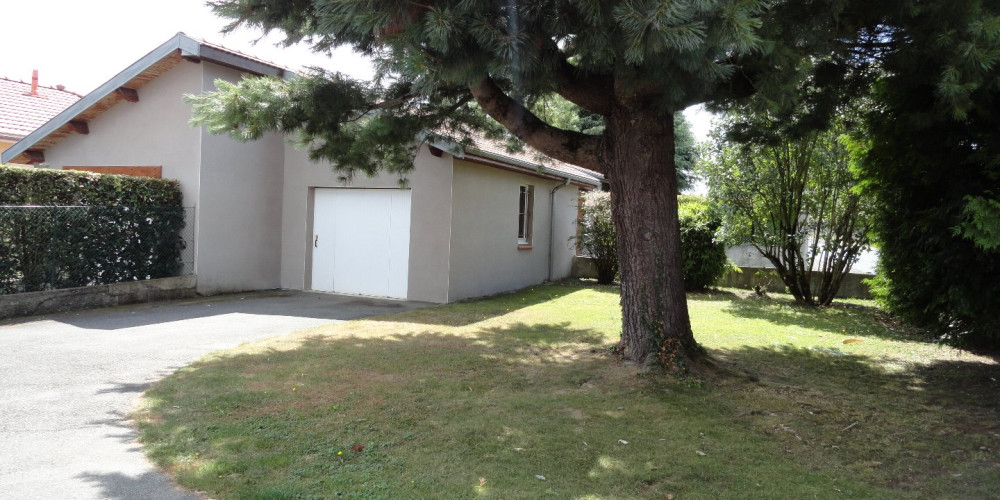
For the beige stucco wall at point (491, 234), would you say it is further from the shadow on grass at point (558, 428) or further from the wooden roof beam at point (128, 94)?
the wooden roof beam at point (128, 94)

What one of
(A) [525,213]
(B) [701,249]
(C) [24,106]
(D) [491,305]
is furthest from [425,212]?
(C) [24,106]

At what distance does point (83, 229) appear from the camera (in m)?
10.3

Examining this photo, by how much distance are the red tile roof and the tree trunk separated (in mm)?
15106

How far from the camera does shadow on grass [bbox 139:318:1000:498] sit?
4.21 metres

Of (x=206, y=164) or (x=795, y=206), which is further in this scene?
(x=795, y=206)

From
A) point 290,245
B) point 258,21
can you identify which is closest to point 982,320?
point 258,21

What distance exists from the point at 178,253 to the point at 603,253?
9967 millimetres

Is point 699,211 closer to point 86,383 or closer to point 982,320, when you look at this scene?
point 982,320

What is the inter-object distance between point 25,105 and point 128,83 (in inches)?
274

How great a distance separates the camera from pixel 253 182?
13250 millimetres

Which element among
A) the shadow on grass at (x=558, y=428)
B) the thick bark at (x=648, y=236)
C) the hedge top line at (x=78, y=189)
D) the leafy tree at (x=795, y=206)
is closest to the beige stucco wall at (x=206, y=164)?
the hedge top line at (x=78, y=189)

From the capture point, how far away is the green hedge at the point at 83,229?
9562 mm

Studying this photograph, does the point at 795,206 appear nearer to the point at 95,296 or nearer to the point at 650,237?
the point at 650,237

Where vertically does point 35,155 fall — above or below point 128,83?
below
